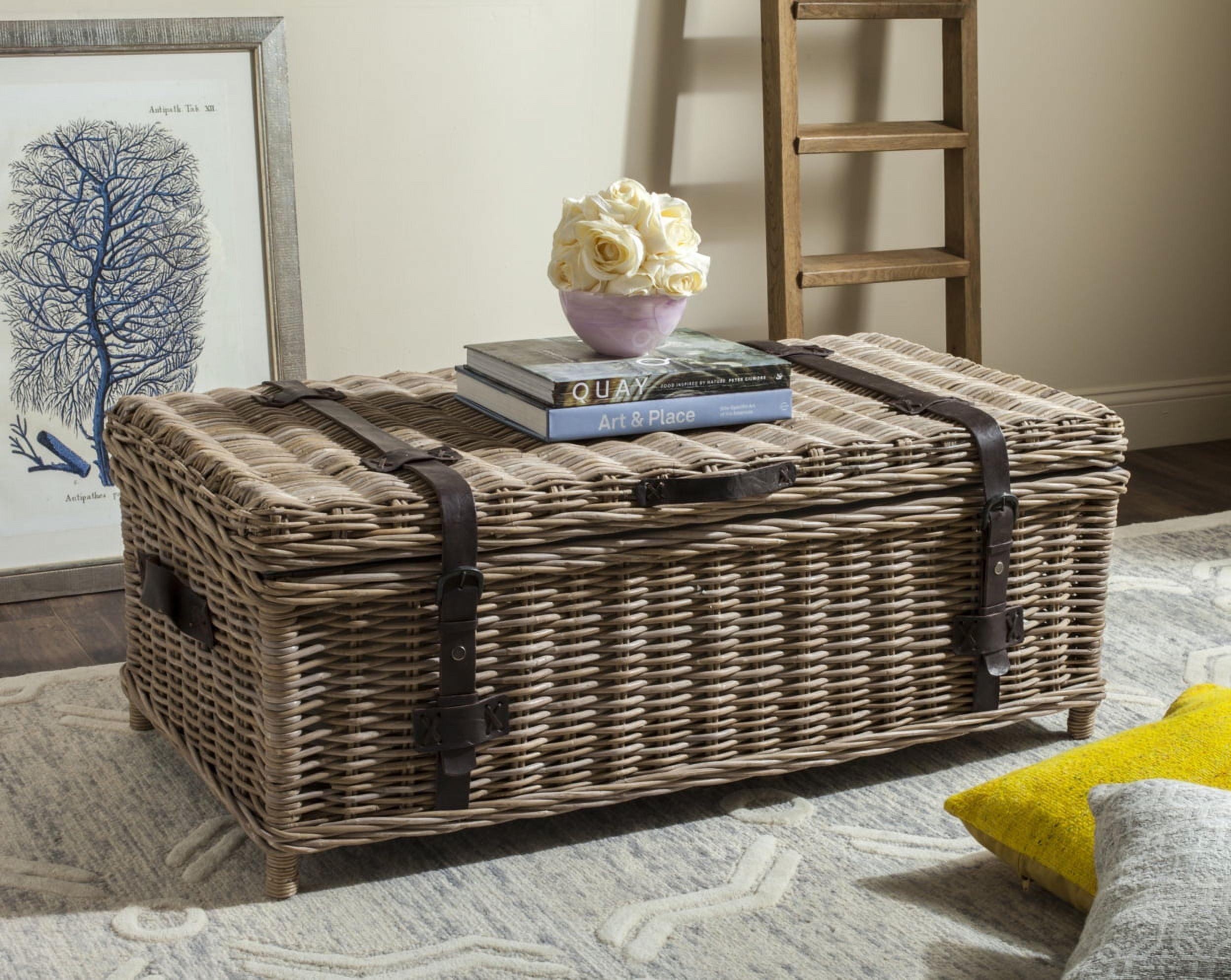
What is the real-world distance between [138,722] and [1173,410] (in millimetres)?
2181

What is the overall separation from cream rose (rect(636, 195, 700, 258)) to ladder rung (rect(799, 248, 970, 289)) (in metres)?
0.96

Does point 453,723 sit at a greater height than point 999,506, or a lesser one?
lesser

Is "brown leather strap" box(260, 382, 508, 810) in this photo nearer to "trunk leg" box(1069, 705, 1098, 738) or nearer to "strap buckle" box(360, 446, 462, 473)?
"strap buckle" box(360, 446, 462, 473)

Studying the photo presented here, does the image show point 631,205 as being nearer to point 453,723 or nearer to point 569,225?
point 569,225

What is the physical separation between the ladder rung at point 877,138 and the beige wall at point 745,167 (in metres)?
0.10

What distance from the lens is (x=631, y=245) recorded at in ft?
4.97

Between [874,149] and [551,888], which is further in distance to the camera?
[874,149]

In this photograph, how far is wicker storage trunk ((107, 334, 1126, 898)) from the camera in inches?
52.4

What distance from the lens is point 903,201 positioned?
9.00 ft

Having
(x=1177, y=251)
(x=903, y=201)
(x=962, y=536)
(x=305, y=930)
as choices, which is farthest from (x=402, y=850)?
(x=1177, y=251)

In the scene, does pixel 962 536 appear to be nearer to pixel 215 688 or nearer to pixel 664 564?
pixel 664 564

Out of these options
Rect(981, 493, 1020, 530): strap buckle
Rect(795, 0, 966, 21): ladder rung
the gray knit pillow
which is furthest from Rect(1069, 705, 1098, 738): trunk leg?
Rect(795, 0, 966, 21): ladder rung

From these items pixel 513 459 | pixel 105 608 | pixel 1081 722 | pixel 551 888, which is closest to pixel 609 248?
pixel 513 459

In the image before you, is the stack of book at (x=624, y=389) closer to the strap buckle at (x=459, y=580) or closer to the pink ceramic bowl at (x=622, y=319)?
the pink ceramic bowl at (x=622, y=319)
